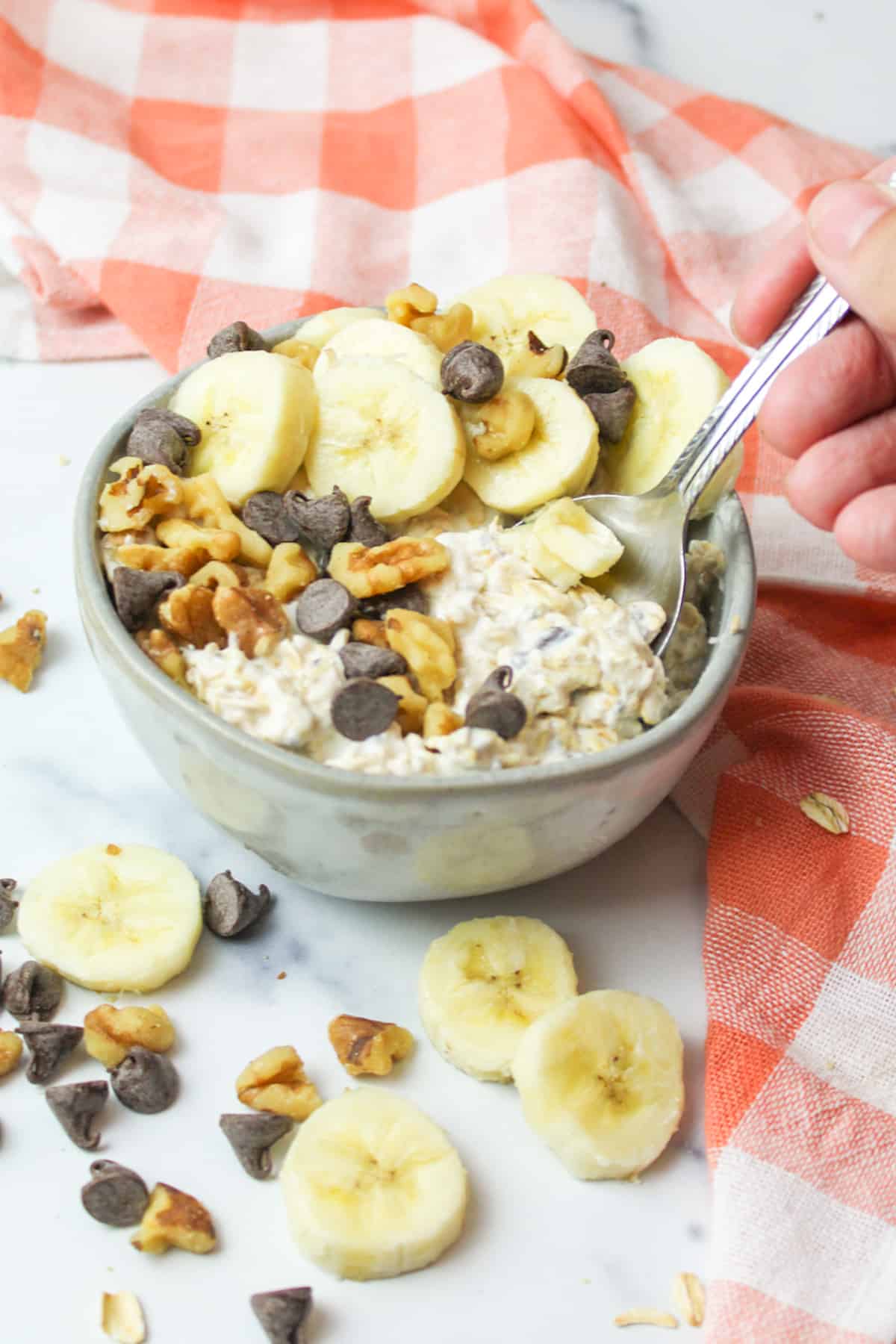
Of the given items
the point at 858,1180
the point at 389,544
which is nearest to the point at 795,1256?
the point at 858,1180

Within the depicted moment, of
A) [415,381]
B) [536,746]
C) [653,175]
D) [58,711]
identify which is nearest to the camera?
[536,746]

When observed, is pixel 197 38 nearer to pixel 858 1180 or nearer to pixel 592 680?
pixel 592 680

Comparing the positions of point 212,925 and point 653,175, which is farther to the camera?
point 653,175

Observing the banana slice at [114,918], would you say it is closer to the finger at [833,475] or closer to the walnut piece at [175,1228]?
the walnut piece at [175,1228]

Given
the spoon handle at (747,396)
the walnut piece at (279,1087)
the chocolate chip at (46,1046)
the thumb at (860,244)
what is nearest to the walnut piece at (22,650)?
the chocolate chip at (46,1046)

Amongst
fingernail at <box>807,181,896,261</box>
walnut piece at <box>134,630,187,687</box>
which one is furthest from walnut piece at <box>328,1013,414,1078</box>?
fingernail at <box>807,181,896,261</box>

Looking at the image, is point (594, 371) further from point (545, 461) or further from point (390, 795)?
point (390, 795)
